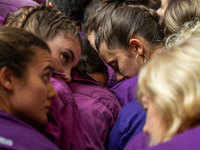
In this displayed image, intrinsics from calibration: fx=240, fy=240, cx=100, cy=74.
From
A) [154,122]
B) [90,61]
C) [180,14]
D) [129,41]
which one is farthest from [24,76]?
[180,14]

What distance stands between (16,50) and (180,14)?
3.44ft

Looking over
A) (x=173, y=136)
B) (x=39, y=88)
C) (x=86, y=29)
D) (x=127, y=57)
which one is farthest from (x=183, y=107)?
(x=86, y=29)

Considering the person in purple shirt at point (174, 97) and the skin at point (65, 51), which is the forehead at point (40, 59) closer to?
the skin at point (65, 51)

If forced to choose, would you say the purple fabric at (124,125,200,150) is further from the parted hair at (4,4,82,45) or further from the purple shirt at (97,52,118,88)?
the purple shirt at (97,52,118,88)

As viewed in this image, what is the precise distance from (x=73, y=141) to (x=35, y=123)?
180 millimetres

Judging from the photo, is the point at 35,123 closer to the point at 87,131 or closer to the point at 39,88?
the point at 39,88

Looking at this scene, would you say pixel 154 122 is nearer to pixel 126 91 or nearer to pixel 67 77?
pixel 67 77

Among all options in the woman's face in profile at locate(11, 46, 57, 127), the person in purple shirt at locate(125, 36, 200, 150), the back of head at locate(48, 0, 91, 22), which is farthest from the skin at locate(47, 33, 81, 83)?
the back of head at locate(48, 0, 91, 22)

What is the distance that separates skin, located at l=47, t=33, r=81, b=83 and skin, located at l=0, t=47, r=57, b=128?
23cm

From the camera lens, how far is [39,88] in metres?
0.84

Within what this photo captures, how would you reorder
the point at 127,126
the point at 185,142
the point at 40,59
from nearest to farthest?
the point at 185,142, the point at 40,59, the point at 127,126

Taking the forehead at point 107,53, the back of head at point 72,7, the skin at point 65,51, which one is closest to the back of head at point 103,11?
the back of head at point 72,7

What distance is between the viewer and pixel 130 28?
145cm

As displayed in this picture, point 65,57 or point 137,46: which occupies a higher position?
point 65,57
